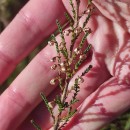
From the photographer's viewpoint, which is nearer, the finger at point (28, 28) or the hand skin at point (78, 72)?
the hand skin at point (78, 72)

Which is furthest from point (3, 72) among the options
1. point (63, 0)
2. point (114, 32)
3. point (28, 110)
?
point (114, 32)

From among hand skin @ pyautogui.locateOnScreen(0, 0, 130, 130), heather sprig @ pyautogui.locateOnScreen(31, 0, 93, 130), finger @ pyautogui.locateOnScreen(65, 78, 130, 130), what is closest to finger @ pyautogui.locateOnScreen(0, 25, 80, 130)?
hand skin @ pyautogui.locateOnScreen(0, 0, 130, 130)

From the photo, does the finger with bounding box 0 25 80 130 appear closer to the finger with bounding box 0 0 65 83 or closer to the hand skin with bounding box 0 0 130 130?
the hand skin with bounding box 0 0 130 130

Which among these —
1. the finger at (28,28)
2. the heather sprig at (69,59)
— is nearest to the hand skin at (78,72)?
the finger at (28,28)

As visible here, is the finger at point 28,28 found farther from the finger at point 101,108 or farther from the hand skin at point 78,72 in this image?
the finger at point 101,108

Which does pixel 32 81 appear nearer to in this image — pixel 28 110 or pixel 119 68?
pixel 28 110

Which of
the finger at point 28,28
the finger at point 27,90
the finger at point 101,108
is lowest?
the finger at point 101,108

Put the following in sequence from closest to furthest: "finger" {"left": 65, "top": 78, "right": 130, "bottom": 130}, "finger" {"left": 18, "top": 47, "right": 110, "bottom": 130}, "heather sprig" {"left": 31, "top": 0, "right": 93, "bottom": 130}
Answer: "heather sprig" {"left": 31, "top": 0, "right": 93, "bottom": 130}
"finger" {"left": 65, "top": 78, "right": 130, "bottom": 130}
"finger" {"left": 18, "top": 47, "right": 110, "bottom": 130}

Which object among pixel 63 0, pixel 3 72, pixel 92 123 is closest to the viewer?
pixel 92 123
